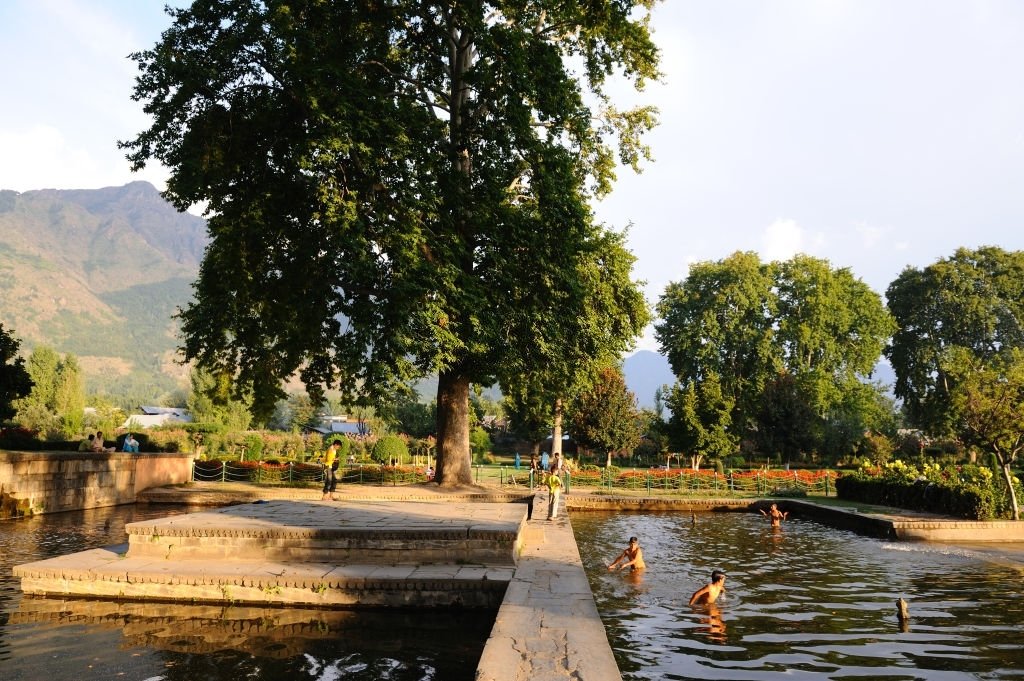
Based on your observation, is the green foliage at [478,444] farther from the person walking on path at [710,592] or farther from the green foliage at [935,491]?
the person walking on path at [710,592]

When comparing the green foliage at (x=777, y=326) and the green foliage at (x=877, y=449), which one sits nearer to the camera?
the green foliage at (x=877, y=449)

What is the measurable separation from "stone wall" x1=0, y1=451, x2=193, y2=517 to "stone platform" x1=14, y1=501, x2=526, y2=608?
33.3 feet

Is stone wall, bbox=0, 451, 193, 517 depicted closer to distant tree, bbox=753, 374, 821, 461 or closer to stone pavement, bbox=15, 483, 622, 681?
stone pavement, bbox=15, 483, 622, 681

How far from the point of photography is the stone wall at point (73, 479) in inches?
820

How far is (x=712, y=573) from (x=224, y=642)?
809 centimetres

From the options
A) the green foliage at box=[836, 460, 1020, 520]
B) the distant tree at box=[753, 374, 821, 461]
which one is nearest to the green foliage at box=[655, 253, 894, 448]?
the distant tree at box=[753, 374, 821, 461]

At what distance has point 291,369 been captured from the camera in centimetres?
2369

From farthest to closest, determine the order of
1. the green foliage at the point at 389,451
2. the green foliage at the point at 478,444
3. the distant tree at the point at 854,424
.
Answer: the green foliage at the point at 478,444 → the distant tree at the point at 854,424 → the green foliage at the point at 389,451

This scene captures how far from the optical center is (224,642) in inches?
361

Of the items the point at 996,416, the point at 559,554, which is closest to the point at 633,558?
the point at 559,554

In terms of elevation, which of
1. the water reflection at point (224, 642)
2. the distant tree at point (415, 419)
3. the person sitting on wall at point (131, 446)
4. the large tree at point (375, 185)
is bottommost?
the water reflection at point (224, 642)

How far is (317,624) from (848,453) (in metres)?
54.9

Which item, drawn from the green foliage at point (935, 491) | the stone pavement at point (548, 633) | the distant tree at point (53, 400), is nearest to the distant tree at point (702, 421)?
the green foliage at point (935, 491)

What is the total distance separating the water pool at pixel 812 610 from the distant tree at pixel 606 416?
2526 centimetres
